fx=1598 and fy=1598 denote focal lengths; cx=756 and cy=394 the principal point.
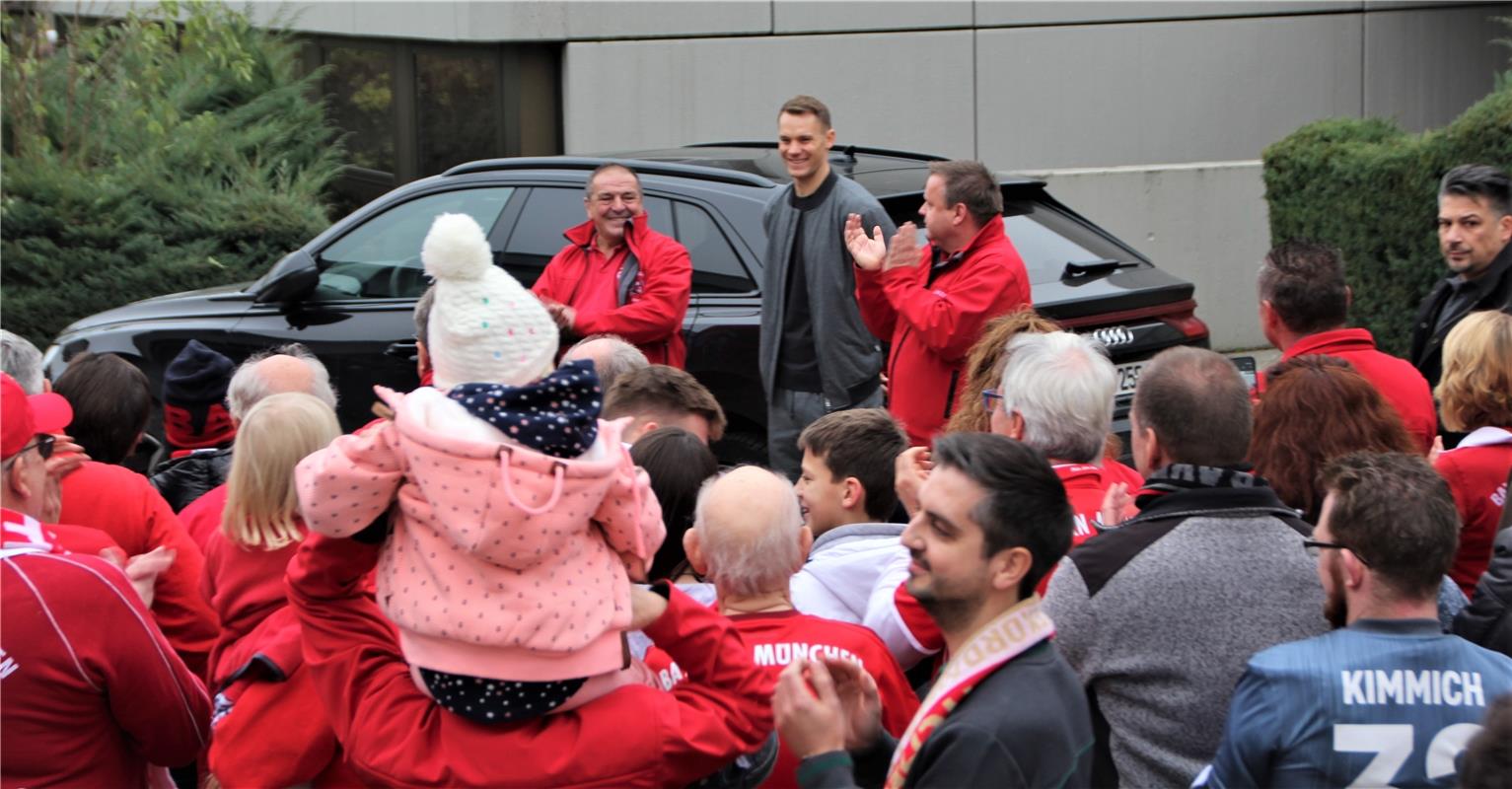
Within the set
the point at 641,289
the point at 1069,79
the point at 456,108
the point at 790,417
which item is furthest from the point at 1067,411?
the point at 456,108

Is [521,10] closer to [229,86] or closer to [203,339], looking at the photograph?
[229,86]

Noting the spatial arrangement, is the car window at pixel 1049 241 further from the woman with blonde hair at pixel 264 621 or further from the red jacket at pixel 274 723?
the red jacket at pixel 274 723

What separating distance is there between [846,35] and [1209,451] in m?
9.36

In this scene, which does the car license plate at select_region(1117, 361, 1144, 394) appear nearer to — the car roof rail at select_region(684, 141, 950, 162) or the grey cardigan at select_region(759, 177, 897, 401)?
the grey cardigan at select_region(759, 177, 897, 401)

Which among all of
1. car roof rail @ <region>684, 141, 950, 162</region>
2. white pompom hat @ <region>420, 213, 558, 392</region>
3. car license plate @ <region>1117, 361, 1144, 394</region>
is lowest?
car license plate @ <region>1117, 361, 1144, 394</region>

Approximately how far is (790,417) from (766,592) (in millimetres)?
3410

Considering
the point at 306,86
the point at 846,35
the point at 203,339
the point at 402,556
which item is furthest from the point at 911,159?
the point at 306,86

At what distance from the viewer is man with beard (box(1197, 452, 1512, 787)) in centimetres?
274

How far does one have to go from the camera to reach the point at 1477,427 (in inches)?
170

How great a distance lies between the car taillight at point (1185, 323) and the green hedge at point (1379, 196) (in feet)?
10.0

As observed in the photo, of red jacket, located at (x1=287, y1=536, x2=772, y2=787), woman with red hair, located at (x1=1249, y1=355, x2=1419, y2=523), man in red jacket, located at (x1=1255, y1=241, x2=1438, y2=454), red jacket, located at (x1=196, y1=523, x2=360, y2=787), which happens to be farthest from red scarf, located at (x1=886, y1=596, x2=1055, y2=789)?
man in red jacket, located at (x1=1255, y1=241, x2=1438, y2=454)

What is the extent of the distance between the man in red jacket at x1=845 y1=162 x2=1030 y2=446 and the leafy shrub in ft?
15.0

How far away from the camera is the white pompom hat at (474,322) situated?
105 inches

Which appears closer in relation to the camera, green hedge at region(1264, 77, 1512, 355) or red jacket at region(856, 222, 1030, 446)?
red jacket at region(856, 222, 1030, 446)
